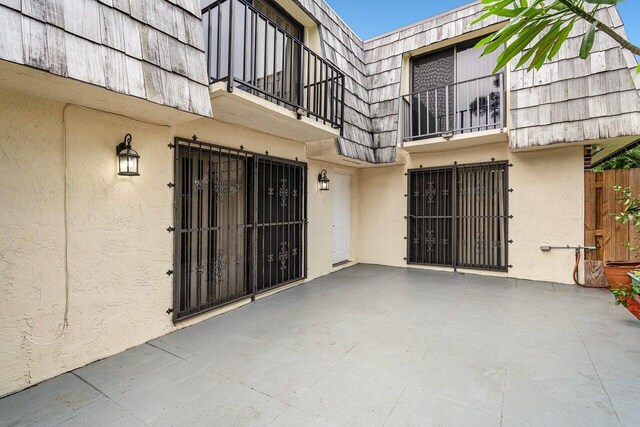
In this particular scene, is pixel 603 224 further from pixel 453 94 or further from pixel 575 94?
pixel 453 94

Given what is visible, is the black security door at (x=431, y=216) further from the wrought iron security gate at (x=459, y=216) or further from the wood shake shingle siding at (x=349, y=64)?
the wood shake shingle siding at (x=349, y=64)

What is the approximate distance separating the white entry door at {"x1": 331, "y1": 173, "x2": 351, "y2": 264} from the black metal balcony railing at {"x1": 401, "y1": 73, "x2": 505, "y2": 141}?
66.3 inches

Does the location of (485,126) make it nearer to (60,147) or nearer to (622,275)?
(622,275)

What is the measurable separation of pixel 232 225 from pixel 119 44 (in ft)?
7.69

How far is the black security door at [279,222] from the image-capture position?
455 cm

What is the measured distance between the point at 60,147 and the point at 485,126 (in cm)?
624

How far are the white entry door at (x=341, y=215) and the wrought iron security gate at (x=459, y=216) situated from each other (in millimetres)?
1396

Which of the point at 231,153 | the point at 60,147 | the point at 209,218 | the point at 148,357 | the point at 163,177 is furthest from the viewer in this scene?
the point at 231,153

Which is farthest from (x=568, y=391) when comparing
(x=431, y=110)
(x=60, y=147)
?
(x=431, y=110)

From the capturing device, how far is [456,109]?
19.5ft

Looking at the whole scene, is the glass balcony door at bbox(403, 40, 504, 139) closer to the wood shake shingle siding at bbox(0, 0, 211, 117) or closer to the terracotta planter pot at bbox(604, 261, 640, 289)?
the terracotta planter pot at bbox(604, 261, 640, 289)

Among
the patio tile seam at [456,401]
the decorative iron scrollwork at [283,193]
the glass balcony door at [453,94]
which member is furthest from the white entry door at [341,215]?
the patio tile seam at [456,401]

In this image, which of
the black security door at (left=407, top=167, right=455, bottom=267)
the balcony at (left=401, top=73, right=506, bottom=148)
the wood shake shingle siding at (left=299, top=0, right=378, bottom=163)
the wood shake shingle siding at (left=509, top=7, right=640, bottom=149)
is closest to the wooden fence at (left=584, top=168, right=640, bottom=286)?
the wood shake shingle siding at (left=509, top=7, right=640, bottom=149)

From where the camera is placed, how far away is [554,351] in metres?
2.80
